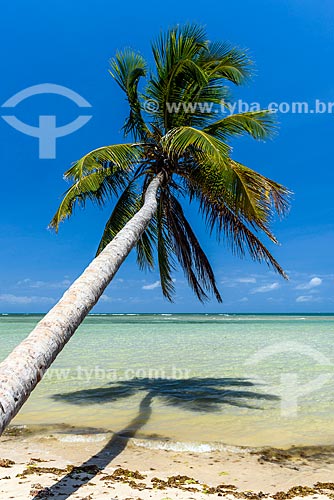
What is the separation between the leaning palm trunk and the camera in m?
3.08

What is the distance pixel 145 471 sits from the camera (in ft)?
17.7

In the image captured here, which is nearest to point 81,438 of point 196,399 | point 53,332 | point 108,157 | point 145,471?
point 145,471

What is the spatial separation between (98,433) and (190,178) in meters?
4.80

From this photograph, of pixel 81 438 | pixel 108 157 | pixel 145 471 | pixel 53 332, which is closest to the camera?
pixel 53 332

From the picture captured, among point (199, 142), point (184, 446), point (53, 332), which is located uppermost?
point (199, 142)

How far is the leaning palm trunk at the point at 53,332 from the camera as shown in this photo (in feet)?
10.1

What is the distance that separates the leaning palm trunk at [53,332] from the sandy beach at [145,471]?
1.75 m

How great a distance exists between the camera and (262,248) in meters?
8.78

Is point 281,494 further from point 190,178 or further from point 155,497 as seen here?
point 190,178

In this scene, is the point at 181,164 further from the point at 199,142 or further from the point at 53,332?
the point at 53,332

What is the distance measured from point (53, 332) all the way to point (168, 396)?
260 inches

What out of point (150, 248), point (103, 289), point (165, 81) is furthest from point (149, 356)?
point (103, 289)

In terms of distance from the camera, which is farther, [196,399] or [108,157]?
[196,399]

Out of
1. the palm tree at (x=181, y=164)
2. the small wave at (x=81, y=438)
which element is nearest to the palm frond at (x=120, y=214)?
the palm tree at (x=181, y=164)
